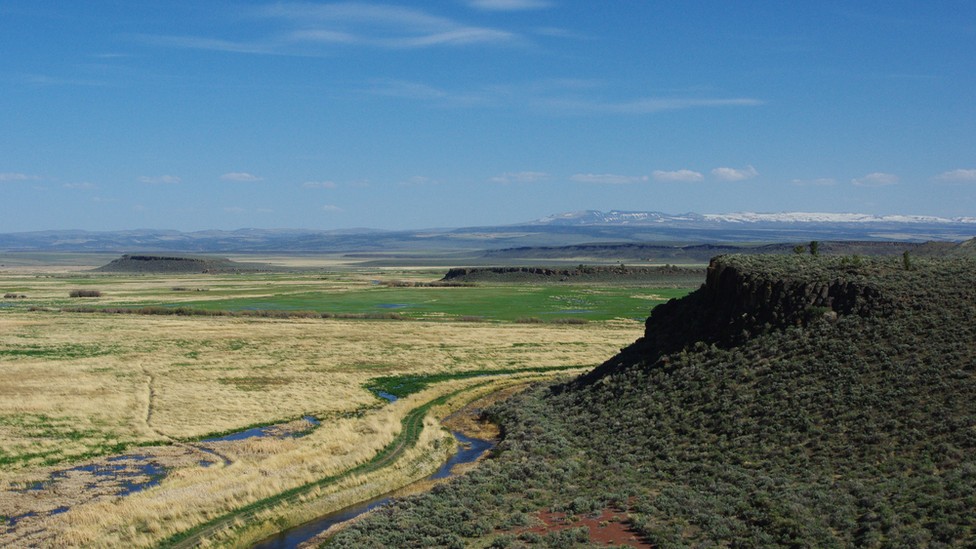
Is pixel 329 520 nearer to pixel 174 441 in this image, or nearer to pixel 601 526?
pixel 601 526

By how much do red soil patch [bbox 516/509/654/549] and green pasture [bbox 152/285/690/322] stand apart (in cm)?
6410

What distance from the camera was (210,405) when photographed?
4316cm

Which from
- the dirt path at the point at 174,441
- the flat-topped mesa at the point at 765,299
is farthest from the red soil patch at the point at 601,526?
the flat-topped mesa at the point at 765,299

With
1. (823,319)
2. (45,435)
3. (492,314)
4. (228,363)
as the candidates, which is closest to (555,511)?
(823,319)

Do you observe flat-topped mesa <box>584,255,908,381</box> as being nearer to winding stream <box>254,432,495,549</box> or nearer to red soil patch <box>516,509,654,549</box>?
winding stream <box>254,432,495,549</box>

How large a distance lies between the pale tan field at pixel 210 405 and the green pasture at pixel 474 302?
435 inches

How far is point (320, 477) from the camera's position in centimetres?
3020

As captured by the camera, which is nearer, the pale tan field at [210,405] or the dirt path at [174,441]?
the pale tan field at [210,405]

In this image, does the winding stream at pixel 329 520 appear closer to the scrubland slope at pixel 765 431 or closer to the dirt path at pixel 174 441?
the scrubland slope at pixel 765 431

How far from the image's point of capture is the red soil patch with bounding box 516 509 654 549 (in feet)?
74.6

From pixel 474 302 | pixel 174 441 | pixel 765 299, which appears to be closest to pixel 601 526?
pixel 765 299

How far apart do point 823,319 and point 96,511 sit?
29.6 m

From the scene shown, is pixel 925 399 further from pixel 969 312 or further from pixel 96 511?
pixel 96 511

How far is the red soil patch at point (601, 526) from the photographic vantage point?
22750mm
